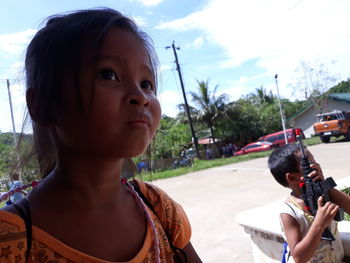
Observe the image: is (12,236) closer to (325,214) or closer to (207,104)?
(325,214)

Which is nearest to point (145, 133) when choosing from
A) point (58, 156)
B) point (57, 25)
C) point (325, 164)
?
point (58, 156)

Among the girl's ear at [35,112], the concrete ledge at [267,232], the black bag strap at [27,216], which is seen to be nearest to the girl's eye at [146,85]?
the girl's ear at [35,112]

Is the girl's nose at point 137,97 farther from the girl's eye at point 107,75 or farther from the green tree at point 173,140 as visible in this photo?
the green tree at point 173,140

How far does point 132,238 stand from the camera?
0.86 metres

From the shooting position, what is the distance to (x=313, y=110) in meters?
29.0

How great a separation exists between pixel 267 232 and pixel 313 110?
29.2m

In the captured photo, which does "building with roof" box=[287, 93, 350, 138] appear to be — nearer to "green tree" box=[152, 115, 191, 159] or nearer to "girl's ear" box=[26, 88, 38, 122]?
"green tree" box=[152, 115, 191, 159]

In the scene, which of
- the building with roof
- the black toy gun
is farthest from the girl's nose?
the building with roof

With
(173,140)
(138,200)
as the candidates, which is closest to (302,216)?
(138,200)

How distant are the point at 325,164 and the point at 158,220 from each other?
10.6m

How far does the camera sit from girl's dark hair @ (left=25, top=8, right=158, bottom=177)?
0.77m

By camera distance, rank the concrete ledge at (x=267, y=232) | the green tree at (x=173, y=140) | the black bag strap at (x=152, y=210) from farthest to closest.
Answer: the green tree at (x=173, y=140) → the concrete ledge at (x=267, y=232) → the black bag strap at (x=152, y=210)

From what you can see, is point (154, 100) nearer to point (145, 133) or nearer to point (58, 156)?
point (145, 133)

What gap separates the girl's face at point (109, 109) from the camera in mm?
716
